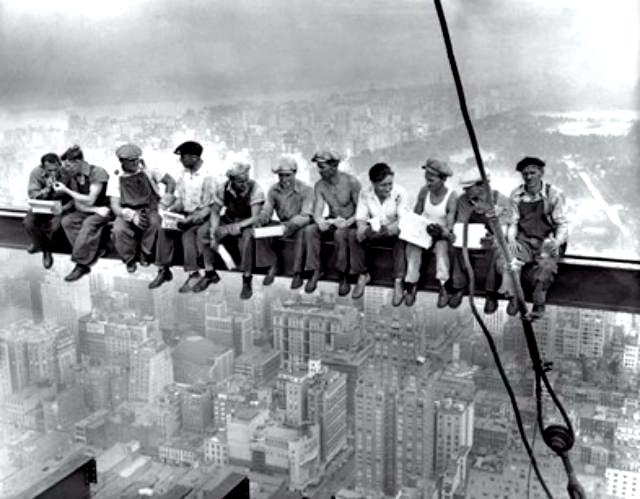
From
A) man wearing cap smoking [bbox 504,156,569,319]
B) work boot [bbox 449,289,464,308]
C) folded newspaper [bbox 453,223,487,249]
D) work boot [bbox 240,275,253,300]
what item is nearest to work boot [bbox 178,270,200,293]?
work boot [bbox 240,275,253,300]

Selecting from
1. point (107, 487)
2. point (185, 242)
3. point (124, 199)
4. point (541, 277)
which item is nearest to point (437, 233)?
point (541, 277)

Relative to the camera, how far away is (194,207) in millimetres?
6227

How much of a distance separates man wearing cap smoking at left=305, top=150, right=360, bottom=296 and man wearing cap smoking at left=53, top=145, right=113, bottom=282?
6.12ft

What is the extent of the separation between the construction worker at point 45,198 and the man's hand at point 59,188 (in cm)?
5

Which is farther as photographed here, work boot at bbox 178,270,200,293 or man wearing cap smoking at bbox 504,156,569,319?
work boot at bbox 178,270,200,293

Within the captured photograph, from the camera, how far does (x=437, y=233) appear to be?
5520mm

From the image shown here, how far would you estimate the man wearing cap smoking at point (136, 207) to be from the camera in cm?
641

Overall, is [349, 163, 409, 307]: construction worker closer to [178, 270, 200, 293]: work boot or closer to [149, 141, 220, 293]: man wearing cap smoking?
[149, 141, 220, 293]: man wearing cap smoking

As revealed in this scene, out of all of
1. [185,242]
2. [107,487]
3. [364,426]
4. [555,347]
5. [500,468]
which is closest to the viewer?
[185,242]

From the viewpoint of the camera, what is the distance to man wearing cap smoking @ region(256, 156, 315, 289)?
Answer: 593cm

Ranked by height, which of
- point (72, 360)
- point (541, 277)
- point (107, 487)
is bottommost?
point (107, 487)

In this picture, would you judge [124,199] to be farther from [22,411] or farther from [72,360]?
[22,411]

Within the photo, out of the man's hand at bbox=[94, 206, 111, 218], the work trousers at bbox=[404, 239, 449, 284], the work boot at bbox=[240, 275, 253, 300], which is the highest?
the man's hand at bbox=[94, 206, 111, 218]

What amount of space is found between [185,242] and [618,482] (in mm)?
5727
